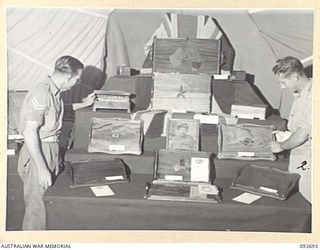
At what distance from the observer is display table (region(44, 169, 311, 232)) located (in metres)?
1.90

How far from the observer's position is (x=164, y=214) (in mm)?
1921

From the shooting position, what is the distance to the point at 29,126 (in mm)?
1976

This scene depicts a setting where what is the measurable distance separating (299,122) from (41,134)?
109 centimetres

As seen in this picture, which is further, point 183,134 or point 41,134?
point 183,134

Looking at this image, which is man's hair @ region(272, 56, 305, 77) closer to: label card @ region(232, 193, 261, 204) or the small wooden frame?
label card @ region(232, 193, 261, 204)

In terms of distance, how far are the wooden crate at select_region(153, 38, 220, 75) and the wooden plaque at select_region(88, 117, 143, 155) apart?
0.31 m

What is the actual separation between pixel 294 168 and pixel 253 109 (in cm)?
33

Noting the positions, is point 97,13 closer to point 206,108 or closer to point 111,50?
point 111,50

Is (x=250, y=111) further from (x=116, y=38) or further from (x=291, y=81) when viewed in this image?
(x=116, y=38)

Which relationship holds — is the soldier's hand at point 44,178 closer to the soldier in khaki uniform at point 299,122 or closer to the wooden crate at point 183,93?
the wooden crate at point 183,93

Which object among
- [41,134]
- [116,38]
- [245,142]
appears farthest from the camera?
[116,38]

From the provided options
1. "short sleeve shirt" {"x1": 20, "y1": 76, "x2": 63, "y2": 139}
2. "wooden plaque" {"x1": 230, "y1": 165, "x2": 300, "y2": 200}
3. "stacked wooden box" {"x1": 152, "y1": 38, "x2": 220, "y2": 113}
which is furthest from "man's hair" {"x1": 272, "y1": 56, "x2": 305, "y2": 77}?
"short sleeve shirt" {"x1": 20, "y1": 76, "x2": 63, "y2": 139}

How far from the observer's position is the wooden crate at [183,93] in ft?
7.16

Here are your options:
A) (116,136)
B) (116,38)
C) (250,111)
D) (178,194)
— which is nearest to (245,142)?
(250,111)
